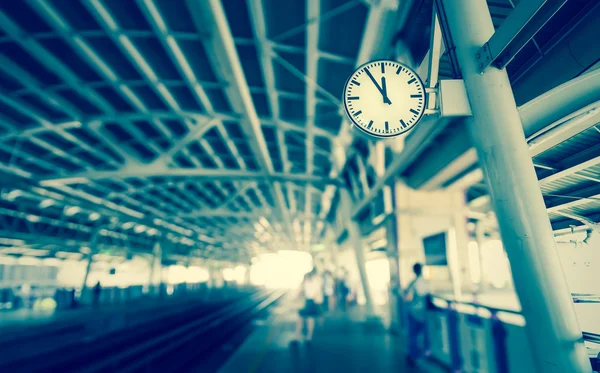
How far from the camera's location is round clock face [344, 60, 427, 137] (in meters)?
3.72

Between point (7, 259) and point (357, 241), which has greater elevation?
point (7, 259)

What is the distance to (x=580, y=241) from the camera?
3109mm

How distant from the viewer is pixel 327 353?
25.2 feet

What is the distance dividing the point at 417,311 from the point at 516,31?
17.0 feet

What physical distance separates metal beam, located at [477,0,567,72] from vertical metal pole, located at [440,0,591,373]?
4.7 inches

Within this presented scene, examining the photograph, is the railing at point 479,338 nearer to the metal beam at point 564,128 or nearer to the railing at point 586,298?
the railing at point 586,298

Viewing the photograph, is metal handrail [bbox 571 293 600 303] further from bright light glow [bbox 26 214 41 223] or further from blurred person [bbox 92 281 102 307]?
bright light glow [bbox 26 214 41 223]

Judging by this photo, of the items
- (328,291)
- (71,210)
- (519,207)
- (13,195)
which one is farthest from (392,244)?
(71,210)

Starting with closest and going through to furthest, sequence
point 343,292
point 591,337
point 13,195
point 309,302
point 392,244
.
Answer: point 591,337, point 309,302, point 392,244, point 343,292, point 13,195

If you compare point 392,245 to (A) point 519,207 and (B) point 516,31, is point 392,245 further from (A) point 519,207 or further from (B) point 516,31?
(B) point 516,31

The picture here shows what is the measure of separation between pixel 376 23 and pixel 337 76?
98.9 inches

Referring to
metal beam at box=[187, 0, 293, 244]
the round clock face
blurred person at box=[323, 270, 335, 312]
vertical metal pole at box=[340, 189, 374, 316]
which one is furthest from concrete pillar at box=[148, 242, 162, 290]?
the round clock face

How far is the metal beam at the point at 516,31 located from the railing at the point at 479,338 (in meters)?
2.28

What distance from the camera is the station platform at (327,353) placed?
644 cm
